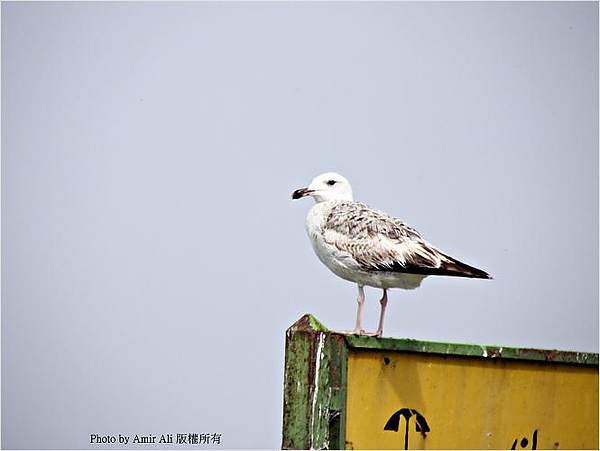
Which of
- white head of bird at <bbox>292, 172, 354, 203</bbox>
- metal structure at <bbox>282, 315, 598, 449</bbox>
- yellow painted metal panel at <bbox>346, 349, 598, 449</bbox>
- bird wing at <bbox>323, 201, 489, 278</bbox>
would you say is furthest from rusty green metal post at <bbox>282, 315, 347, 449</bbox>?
white head of bird at <bbox>292, 172, 354, 203</bbox>

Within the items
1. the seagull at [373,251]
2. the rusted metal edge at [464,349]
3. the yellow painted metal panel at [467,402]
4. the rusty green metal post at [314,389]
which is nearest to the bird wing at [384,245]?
the seagull at [373,251]

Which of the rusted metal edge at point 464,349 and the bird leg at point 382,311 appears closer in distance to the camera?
the rusted metal edge at point 464,349

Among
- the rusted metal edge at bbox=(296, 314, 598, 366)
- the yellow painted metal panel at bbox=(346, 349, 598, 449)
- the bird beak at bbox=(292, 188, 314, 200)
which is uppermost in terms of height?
the bird beak at bbox=(292, 188, 314, 200)

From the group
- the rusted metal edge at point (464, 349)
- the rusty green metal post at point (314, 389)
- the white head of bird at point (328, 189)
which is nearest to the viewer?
the rusty green metal post at point (314, 389)

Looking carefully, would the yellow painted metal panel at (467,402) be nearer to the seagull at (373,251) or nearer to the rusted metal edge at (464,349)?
the rusted metal edge at (464,349)

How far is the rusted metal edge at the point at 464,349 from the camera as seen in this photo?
19.2ft

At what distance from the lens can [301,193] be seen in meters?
9.81

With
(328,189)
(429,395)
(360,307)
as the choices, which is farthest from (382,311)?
(429,395)

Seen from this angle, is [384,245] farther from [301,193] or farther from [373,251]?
[301,193]

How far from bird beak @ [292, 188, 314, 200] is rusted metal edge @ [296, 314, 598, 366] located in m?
3.62

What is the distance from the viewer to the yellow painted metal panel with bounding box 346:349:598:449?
19.3 ft

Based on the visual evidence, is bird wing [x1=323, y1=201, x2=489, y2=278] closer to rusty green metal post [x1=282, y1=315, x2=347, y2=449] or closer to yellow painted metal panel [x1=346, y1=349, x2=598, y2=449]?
yellow painted metal panel [x1=346, y1=349, x2=598, y2=449]

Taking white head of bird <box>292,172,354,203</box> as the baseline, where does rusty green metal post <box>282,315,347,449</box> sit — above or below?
below

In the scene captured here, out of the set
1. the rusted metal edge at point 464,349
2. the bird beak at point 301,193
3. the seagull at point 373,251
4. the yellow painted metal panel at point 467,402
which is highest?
A: the bird beak at point 301,193
